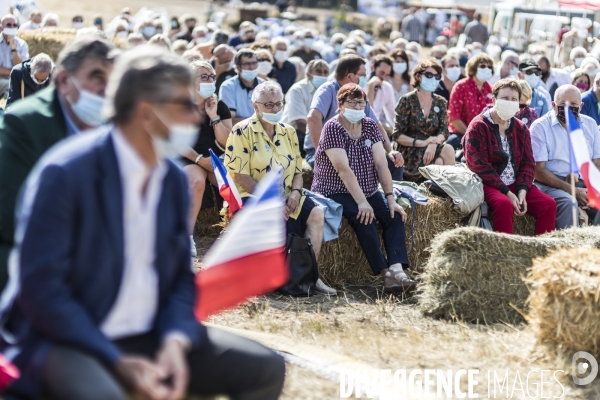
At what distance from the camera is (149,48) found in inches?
106

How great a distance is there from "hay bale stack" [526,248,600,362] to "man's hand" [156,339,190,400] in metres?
2.56

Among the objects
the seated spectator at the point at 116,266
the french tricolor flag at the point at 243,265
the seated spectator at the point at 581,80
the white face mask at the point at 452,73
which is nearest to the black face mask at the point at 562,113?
the white face mask at the point at 452,73

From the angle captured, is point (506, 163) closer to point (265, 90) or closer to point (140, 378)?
point (265, 90)

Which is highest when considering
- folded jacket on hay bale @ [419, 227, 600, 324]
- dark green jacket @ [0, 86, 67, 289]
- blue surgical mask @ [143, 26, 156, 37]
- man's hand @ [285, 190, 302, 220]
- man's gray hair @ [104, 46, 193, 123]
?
man's gray hair @ [104, 46, 193, 123]

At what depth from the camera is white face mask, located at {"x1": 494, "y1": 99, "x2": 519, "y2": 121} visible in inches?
291

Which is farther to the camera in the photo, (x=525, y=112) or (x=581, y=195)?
(x=525, y=112)

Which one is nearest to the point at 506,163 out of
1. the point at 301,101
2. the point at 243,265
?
the point at 301,101

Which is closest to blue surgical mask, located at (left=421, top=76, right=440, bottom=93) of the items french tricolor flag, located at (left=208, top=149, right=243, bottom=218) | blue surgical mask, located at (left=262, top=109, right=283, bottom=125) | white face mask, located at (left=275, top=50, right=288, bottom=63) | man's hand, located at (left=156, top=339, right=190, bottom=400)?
blue surgical mask, located at (left=262, top=109, right=283, bottom=125)

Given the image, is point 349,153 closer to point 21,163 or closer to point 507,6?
point 21,163

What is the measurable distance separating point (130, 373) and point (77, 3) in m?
44.0

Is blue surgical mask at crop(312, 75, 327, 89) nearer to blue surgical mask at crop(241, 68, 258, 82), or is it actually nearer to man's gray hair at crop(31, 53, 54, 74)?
blue surgical mask at crop(241, 68, 258, 82)

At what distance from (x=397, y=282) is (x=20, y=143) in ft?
13.2

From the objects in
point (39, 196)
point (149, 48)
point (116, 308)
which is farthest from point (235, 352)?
point (149, 48)

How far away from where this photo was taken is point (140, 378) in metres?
2.50
